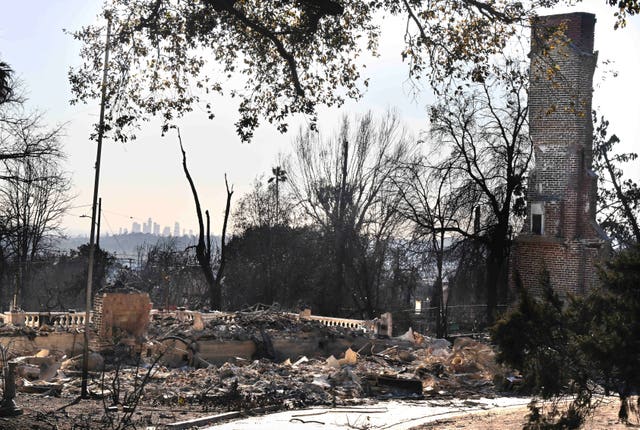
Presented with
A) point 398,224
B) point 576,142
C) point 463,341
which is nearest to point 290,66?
point 463,341

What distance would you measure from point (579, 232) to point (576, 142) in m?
3.30

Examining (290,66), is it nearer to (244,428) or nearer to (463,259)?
(244,428)

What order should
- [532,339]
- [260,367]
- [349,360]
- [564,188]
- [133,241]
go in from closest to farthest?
1. [532,339]
2. [260,367]
3. [349,360]
4. [564,188]
5. [133,241]

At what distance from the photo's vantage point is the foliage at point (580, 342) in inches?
416

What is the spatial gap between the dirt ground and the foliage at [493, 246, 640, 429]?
6.23 feet

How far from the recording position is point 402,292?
50781 millimetres

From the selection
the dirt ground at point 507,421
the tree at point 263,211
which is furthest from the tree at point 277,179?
the dirt ground at point 507,421

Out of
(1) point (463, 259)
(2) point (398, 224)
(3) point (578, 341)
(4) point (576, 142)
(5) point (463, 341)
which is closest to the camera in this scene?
(3) point (578, 341)

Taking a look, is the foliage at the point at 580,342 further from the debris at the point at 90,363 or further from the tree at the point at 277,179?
the tree at the point at 277,179

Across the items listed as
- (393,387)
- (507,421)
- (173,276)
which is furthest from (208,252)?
(507,421)

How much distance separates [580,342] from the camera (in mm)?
10742

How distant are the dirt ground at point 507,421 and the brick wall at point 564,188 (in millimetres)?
15778

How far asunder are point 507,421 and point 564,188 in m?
19.6

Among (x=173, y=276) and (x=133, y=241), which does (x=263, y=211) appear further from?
(x=133, y=241)
